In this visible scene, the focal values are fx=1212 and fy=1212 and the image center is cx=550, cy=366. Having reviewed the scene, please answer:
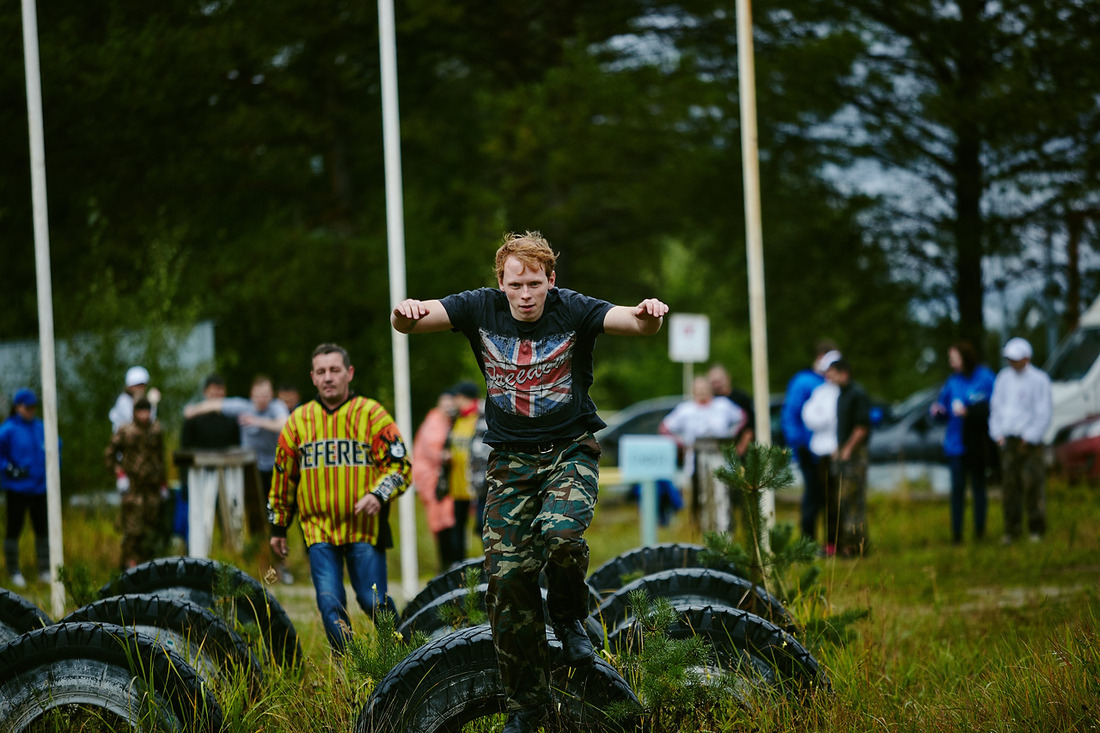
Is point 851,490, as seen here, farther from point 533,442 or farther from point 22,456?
point 22,456

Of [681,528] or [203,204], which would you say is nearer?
[681,528]

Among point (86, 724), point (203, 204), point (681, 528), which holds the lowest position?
point (681, 528)

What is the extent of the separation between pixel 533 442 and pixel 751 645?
1.30 metres

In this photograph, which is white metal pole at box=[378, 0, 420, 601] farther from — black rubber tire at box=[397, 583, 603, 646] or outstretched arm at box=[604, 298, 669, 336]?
outstretched arm at box=[604, 298, 669, 336]

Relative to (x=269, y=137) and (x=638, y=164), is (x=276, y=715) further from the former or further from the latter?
(x=269, y=137)

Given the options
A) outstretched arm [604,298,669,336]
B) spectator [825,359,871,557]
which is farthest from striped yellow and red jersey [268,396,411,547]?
spectator [825,359,871,557]

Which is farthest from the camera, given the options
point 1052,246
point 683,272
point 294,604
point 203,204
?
point 683,272

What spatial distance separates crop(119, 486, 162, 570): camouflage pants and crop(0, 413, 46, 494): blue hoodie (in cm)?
106

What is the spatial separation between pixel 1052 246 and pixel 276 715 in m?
14.5

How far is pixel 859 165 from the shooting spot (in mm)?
17719

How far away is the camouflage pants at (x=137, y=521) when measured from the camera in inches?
434

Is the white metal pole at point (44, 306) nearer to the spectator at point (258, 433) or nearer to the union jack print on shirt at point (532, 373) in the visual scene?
the spectator at point (258, 433)

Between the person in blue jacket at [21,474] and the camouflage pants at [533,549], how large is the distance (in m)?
8.48

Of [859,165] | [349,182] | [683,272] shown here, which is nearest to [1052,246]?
[859,165]
